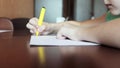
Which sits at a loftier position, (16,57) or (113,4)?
(113,4)

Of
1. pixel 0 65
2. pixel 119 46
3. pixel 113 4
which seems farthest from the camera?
pixel 113 4

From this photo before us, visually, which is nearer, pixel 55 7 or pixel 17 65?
pixel 17 65

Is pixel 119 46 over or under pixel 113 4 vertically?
under

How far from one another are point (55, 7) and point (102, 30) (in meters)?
3.90

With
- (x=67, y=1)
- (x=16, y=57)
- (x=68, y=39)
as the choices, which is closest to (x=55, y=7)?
(x=67, y=1)

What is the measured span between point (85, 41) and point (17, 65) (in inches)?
15.7

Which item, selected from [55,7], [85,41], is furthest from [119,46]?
[55,7]

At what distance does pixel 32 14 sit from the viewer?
4.66 m

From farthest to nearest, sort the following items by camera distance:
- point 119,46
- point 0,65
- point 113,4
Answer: point 113,4 < point 119,46 < point 0,65

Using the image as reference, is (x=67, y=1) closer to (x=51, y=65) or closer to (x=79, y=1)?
(x=79, y=1)

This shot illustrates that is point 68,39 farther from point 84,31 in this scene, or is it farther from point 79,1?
point 79,1

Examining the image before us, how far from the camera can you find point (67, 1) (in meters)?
4.70

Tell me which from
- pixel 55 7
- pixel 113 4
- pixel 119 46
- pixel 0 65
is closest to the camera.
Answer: pixel 0 65

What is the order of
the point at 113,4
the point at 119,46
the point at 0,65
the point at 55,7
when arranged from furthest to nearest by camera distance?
the point at 55,7
the point at 113,4
the point at 119,46
the point at 0,65
